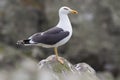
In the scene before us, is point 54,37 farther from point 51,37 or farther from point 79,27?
point 79,27

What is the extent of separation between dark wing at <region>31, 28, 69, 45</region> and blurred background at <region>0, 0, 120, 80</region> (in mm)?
9892

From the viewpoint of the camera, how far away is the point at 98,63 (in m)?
18.2

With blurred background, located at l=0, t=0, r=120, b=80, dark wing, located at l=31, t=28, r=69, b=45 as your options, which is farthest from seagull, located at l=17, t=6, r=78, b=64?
blurred background, located at l=0, t=0, r=120, b=80

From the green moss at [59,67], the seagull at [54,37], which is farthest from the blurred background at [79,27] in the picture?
the green moss at [59,67]

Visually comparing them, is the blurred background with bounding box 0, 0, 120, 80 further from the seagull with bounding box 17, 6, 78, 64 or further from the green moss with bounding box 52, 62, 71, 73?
the green moss with bounding box 52, 62, 71, 73

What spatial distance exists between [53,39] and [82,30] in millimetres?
12310

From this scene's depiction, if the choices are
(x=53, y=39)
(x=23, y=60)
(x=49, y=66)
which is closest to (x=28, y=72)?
(x=23, y=60)

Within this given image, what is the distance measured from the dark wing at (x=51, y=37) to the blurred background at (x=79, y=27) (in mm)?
9892

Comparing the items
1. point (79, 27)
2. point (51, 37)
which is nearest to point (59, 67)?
point (51, 37)

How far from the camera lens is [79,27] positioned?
63.1 ft

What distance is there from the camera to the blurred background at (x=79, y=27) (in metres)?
18.2

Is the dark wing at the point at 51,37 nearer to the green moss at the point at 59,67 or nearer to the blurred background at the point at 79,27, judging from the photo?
the green moss at the point at 59,67

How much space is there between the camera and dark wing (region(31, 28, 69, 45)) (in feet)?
22.3

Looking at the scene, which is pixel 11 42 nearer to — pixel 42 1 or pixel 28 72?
pixel 42 1
